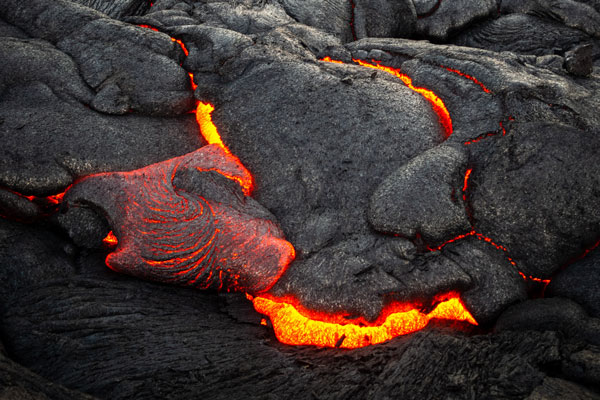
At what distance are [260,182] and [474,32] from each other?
5315 millimetres

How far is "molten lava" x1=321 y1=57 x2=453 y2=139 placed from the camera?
13.4ft

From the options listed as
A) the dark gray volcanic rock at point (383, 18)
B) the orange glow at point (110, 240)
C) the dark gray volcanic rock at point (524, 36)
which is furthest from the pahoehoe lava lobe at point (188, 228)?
the dark gray volcanic rock at point (524, 36)

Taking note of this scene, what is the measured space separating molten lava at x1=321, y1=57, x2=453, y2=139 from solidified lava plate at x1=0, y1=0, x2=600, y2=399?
26 mm

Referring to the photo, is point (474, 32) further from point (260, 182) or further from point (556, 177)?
point (260, 182)

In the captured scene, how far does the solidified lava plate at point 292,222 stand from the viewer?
2725 millimetres

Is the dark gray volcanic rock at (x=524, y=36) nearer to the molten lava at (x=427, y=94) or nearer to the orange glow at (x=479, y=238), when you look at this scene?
the molten lava at (x=427, y=94)

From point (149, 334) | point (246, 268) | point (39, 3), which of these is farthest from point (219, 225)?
point (39, 3)

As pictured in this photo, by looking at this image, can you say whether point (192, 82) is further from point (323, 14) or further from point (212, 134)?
point (323, 14)

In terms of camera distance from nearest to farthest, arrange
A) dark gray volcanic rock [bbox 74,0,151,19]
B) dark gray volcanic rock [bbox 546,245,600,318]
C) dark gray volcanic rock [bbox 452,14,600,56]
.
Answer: dark gray volcanic rock [bbox 546,245,600,318] → dark gray volcanic rock [bbox 74,0,151,19] → dark gray volcanic rock [bbox 452,14,600,56]

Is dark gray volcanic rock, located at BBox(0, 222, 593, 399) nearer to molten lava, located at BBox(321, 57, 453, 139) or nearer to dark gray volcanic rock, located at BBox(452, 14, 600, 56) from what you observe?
molten lava, located at BBox(321, 57, 453, 139)

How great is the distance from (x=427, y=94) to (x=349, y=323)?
8.70 ft

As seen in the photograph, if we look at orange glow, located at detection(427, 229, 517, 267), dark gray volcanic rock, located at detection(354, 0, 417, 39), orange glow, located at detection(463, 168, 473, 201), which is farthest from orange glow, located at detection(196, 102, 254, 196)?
dark gray volcanic rock, located at detection(354, 0, 417, 39)

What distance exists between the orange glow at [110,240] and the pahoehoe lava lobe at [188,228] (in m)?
0.16

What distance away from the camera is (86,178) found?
12.1ft
